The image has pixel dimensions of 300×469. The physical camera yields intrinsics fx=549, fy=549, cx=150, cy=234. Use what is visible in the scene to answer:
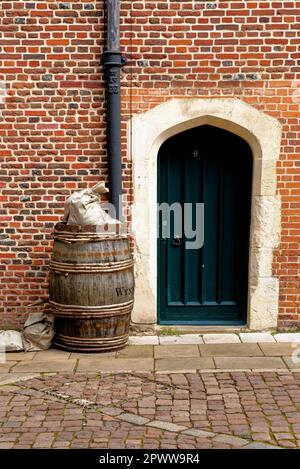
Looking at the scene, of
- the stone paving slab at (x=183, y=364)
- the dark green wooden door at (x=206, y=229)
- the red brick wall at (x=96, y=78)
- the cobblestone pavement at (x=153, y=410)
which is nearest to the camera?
the cobblestone pavement at (x=153, y=410)

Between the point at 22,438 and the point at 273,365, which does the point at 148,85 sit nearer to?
the point at 273,365

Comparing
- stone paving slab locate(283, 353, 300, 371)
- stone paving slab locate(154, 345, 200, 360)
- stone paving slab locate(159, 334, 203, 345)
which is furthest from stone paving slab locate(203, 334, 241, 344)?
stone paving slab locate(283, 353, 300, 371)

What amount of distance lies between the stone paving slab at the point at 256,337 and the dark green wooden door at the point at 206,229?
0.30 metres

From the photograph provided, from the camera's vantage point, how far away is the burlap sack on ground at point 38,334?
5.73 metres

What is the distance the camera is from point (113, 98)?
584 cm

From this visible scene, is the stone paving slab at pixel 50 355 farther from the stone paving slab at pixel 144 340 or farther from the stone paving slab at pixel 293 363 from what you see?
the stone paving slab at pixel 293 363

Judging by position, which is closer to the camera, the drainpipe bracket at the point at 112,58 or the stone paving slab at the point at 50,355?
the stone paving slab at the point at 50,355

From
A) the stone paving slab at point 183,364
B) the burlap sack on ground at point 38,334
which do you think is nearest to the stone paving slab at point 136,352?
the stone paving slab at point 183,364

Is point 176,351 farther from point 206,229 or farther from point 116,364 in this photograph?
point 206,229

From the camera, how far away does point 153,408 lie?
4.32 metres

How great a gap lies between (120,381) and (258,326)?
2047 millimetres

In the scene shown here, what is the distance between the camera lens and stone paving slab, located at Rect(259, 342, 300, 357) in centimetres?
555

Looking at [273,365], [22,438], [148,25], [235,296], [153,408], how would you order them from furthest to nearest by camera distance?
[235,296], [148,25], [273,365], [153,408], [22,438]

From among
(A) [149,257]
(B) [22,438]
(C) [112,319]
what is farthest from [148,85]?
(B) [22,438]
